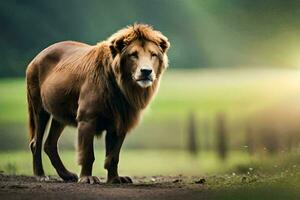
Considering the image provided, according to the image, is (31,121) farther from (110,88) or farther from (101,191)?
(101,191)

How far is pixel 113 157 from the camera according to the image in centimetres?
662

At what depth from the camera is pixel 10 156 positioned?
858cm

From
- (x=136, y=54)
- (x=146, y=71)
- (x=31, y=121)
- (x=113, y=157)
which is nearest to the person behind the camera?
(x=146, y=71)

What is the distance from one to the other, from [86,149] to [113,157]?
27 centimetres

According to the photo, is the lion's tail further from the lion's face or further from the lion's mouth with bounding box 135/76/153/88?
the lion's mouth with bounding box 135/76/153/88

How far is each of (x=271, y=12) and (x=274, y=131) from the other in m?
1.60

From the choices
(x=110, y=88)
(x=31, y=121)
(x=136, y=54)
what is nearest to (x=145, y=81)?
(x=136, y=54)

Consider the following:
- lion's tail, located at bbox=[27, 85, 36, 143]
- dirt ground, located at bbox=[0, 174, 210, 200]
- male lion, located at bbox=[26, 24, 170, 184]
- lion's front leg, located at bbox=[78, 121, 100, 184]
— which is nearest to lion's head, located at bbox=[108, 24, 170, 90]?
male lion, located at bbox=[26, 24, 170, 184]

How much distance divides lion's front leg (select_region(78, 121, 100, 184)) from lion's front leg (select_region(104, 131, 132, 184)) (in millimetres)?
180

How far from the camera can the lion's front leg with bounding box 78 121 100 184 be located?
644cm

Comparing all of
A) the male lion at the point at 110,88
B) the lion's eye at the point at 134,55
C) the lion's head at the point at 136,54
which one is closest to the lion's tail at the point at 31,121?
the male lion at the point at 110,88

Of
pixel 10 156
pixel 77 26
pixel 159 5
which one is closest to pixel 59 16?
pixel 77 26

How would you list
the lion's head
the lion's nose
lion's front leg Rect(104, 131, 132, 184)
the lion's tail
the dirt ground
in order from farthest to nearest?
the lion's tail
lion's front leg Rect(104, 131, 132, 184)
the lion's head
the lion's nose
the dirt ground

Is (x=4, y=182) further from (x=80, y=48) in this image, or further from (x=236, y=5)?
(x=236, y=5)
